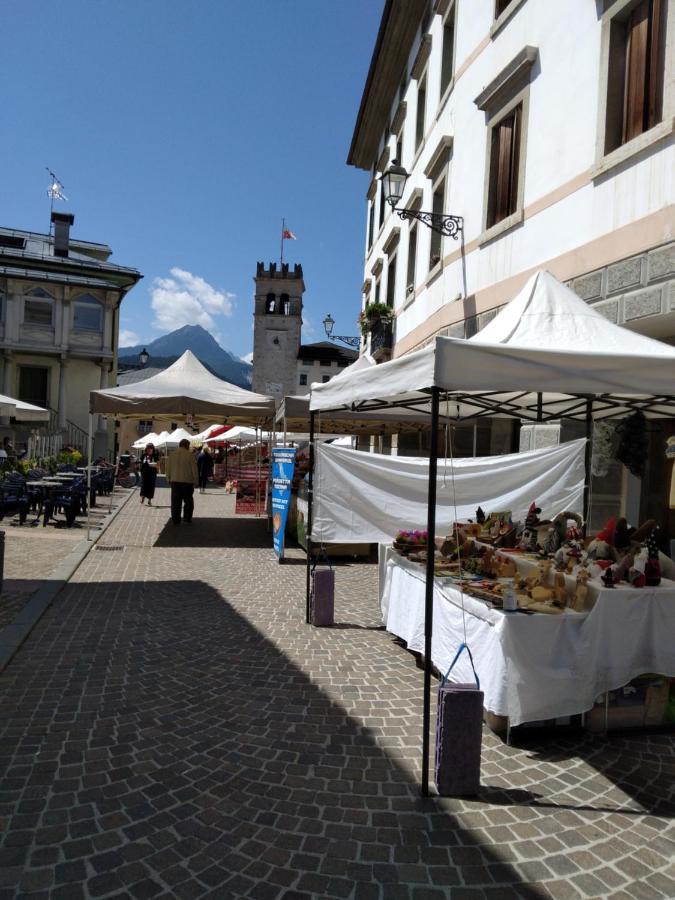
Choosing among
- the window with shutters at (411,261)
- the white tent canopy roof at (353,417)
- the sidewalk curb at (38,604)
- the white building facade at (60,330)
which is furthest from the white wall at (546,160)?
the white building facade at (60,330)

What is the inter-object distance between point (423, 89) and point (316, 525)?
40.7 feet

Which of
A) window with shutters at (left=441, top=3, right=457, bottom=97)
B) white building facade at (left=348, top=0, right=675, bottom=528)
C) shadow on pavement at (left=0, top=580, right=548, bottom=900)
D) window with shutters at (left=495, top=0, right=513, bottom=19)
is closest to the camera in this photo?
Answer: shadow on pavement at (left=0, top=580, right=548, bottom=900)

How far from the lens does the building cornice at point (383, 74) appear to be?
14.9m

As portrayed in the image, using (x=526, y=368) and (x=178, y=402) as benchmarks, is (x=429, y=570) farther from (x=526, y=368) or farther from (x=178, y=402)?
(x=178, y=402)

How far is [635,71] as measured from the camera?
6441mm

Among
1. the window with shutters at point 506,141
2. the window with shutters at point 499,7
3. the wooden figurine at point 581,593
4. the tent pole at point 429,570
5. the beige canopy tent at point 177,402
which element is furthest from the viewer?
the beige canopy tent at point 177,402

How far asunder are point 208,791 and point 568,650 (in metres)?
2.35

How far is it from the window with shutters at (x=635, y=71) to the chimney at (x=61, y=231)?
31.5m

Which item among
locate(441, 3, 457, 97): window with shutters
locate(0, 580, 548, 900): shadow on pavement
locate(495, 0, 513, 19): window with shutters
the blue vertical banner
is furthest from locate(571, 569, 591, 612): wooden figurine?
locate(441, 3, 457, 97): window with shutters

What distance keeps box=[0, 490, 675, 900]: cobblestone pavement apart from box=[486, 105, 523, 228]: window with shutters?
7.13m

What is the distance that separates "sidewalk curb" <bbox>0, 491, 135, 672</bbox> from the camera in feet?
16.6

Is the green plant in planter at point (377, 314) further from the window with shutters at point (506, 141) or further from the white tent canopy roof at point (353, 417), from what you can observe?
the window with shutters at point (506, 141)

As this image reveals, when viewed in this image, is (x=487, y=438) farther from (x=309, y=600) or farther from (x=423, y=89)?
(x=423, y=89)

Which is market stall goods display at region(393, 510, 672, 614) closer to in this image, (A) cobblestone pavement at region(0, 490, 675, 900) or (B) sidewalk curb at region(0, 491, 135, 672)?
(A) cobblestone pavement at region(0, 490, 675, 900)
